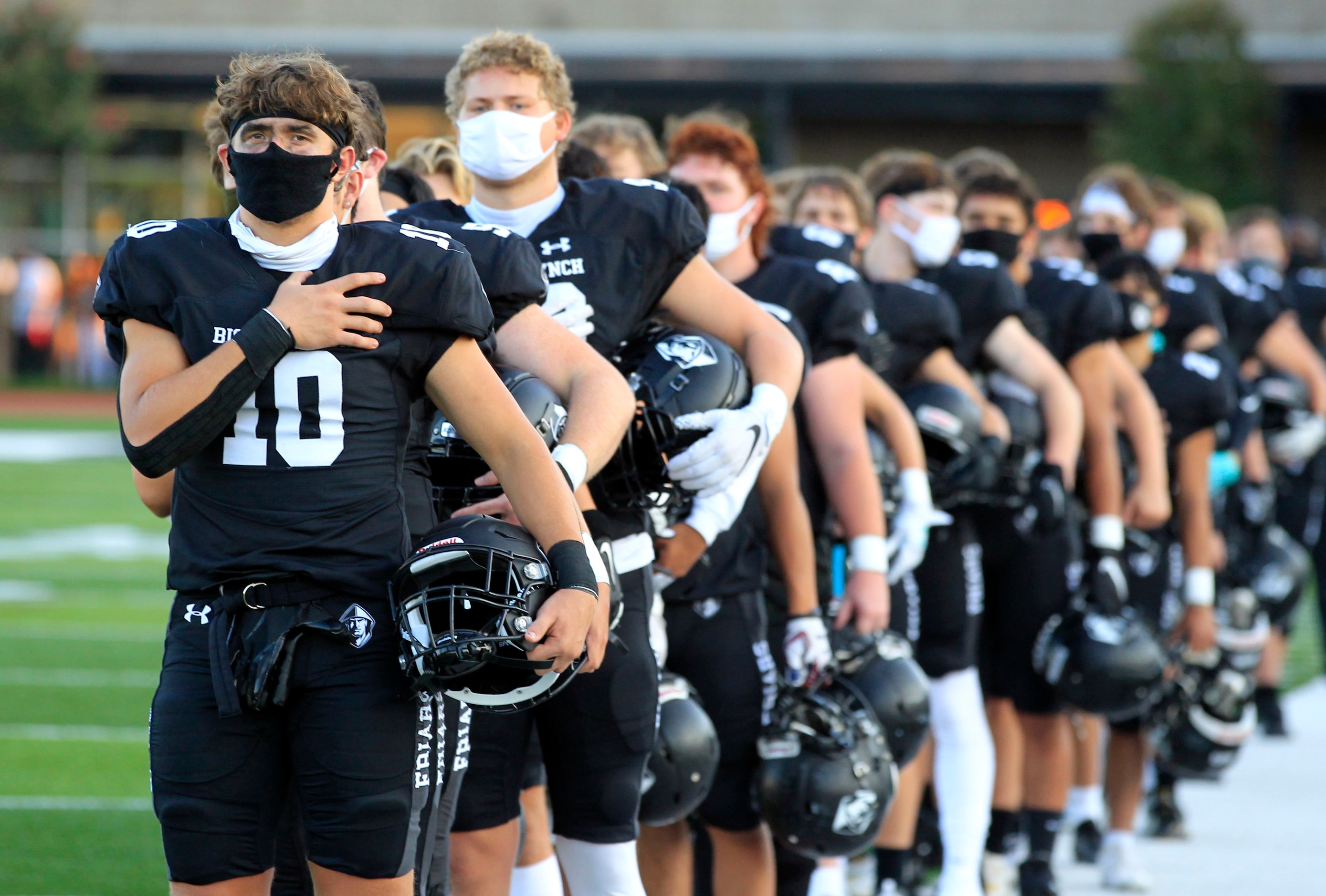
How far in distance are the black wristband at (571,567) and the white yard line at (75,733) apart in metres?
4.47

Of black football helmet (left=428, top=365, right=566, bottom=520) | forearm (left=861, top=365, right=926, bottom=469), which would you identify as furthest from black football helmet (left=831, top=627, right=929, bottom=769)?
black football helmet (left=428, top=365, right=566, bottom=520)

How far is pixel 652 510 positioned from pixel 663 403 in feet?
0.82

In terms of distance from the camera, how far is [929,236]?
495 centimetres

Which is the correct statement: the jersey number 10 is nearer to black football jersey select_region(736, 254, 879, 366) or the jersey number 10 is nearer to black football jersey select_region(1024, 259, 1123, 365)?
black football jersey select_region(736, 254, 879, 366)

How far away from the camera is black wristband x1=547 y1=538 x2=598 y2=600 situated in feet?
8.62

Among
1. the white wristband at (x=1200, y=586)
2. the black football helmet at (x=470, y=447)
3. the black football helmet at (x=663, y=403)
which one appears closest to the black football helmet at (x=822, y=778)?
the black football helmet at (x=663, y=403)

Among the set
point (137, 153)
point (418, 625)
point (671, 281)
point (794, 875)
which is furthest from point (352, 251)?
point (137, 153)

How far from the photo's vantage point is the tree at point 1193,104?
22.4 meters

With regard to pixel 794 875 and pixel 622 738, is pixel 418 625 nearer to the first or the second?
pixel 622 738

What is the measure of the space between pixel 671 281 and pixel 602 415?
58 cm

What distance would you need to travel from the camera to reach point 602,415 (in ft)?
9.78

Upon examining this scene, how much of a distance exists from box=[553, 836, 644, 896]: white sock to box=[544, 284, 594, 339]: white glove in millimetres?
986

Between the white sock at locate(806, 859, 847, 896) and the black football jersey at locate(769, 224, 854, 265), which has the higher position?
the black football jersey at locate(769, 224, 854, 265)

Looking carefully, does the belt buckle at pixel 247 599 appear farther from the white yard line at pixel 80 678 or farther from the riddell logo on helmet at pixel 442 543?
the white yard line at pixel 80 678
